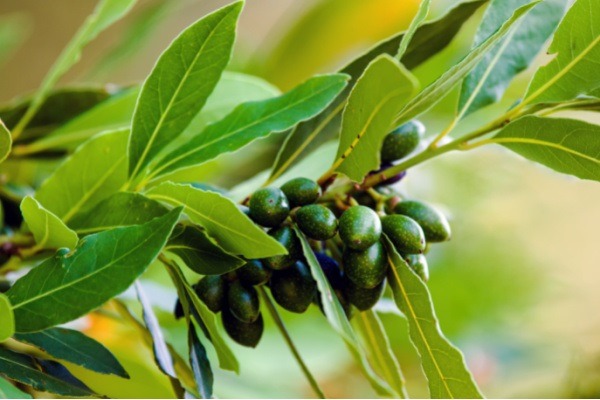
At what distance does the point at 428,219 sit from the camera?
0.39m

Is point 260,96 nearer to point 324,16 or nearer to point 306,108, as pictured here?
point 306,108

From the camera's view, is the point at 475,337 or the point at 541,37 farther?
the point at 475,337

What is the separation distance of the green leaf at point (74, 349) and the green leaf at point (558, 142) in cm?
27

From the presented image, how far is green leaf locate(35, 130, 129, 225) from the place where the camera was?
47cm

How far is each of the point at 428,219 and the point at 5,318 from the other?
24 cm

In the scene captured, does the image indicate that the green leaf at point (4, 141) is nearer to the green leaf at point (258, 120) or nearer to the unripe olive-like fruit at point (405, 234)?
the green leaf at point (258, 120)

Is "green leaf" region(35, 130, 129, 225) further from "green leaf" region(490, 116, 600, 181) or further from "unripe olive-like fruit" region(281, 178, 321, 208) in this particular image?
"green leaf" region(490, 116, 600, 181)

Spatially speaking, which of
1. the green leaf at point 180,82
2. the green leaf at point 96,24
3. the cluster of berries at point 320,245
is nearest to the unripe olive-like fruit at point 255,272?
the cluster of berries at point 320,245

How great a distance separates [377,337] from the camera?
17.8 inches

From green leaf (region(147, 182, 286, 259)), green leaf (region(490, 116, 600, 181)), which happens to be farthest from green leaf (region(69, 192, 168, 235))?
green leaf (region(490, 116, 600, 181))

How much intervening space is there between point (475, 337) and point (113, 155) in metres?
0.86

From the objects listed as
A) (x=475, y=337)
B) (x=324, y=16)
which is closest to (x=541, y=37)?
(x=324, y=16)

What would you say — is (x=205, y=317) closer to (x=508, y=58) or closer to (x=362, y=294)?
(x=362, y=294)

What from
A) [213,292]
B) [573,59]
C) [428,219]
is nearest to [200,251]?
[213,292]
